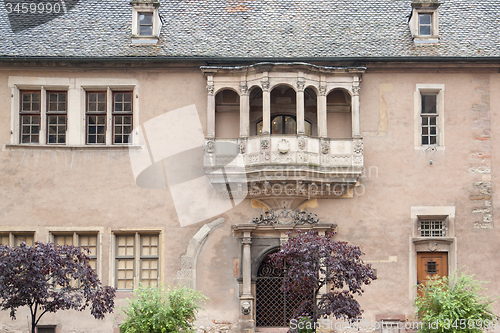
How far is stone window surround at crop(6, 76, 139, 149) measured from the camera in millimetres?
18125

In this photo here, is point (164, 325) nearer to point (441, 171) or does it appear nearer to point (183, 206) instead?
point (183, 206)

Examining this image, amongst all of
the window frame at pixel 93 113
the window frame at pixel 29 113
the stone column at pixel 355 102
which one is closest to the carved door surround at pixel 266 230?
the stone column at pixel 355 102

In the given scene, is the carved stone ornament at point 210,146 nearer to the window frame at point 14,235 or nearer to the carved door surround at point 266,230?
the carved door surround at point 266,230

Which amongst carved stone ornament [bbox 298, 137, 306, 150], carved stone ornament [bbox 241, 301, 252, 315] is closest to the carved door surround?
carved stone ornament [bbox 241, 301, 252, 315]

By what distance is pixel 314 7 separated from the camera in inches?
795

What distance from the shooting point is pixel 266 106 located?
17.4m

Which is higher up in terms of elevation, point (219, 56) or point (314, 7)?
point (314, 7)

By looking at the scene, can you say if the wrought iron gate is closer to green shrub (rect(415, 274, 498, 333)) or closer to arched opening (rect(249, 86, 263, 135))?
green shrub (rect(415, 274, 498, 333))

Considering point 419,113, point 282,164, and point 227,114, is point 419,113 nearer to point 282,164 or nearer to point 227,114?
point 282,164

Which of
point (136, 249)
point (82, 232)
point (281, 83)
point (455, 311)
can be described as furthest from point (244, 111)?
point (455, 311)

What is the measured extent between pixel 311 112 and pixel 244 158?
259 cm

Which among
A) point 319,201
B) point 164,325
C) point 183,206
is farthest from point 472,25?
point 164,325

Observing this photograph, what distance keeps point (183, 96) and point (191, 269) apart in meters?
4.76

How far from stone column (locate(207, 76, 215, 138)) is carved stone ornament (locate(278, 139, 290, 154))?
6.15ft
